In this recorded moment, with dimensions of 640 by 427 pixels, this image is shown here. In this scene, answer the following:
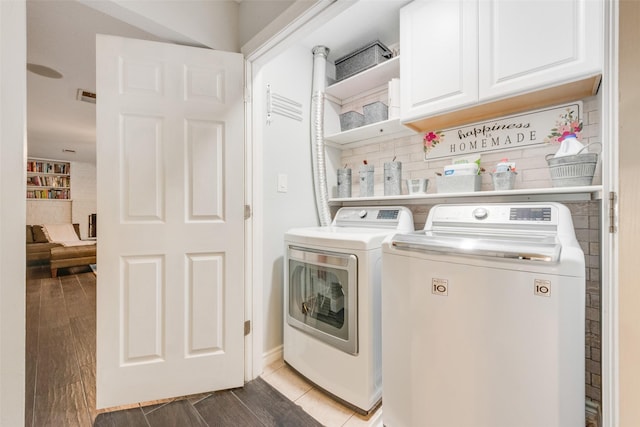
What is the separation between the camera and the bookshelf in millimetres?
6242

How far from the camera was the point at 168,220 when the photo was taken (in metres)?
1.49

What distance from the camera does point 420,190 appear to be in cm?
182

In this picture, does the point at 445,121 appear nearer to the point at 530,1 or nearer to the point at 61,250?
the point at 530,1

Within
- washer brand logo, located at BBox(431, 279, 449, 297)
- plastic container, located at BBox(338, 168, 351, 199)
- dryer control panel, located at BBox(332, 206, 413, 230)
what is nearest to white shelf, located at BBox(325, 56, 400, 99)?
plastic container, located at BBox(338, 168, 351, 199)

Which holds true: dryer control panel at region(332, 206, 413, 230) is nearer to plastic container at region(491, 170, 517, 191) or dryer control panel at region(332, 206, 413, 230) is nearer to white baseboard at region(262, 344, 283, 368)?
plastic container at region(491, 170, 517, 191)

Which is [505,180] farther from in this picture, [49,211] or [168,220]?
[49,211]

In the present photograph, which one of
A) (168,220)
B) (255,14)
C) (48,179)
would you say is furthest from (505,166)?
(48,179)

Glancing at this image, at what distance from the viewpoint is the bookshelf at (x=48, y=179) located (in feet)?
20.5

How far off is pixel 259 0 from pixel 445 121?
1323mm

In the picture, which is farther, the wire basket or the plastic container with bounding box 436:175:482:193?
the plastic container with bounding box 436:175:482:193

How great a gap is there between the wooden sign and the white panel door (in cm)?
133

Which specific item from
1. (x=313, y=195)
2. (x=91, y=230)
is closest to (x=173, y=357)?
(x=313, y=195)

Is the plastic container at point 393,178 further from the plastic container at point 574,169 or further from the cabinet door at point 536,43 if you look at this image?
the plastic container at point 574,169

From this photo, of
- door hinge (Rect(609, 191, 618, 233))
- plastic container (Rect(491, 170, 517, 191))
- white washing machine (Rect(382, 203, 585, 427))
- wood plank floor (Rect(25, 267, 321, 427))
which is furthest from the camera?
plastic container (Rect(491, 170, 517, 191))
